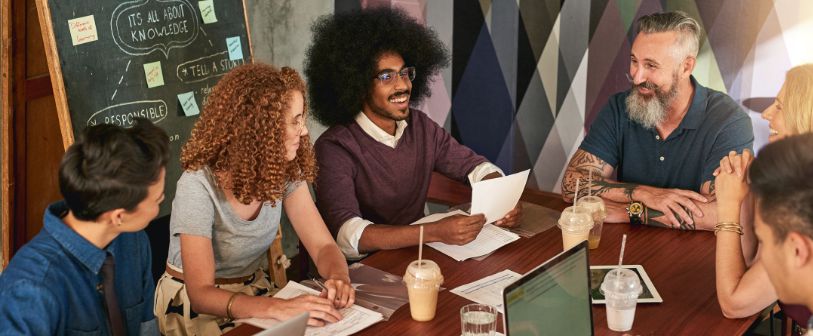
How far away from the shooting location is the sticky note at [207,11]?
3061 mm

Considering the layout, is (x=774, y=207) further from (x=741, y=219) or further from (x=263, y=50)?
(x=263, y=50)

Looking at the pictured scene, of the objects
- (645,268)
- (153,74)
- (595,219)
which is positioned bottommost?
(645,268)

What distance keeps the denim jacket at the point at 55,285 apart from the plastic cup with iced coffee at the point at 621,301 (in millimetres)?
1100

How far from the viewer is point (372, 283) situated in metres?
2.10

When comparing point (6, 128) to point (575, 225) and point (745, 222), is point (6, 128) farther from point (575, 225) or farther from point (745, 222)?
point (745, 222)

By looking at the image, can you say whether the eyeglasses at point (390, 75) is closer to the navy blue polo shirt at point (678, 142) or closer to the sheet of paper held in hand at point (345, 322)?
the navy blue polo shirt at point (678, 142)

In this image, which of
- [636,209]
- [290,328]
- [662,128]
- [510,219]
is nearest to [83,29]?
[510,219]

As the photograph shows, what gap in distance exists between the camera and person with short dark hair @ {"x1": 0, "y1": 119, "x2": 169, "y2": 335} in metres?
1.62

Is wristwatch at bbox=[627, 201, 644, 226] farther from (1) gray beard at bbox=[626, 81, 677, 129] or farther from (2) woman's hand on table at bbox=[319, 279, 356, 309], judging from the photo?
(2) woman's hand on table at bbox=[319, 279, 356, 309]

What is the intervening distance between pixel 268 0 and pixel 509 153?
4.21 feet

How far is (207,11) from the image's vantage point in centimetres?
308

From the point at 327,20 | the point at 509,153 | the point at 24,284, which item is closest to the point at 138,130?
the point at 24,284

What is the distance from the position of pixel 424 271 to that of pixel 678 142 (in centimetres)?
130

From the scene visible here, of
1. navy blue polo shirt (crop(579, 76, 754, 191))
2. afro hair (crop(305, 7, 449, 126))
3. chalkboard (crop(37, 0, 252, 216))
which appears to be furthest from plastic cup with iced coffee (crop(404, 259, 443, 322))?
chalkboard (crop(37, 0, 252, 216))
